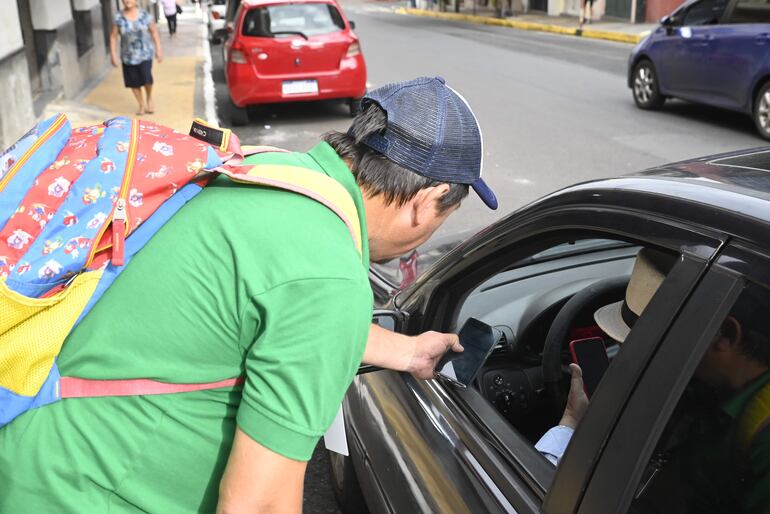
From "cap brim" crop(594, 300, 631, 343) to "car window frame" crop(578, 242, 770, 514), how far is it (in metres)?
0.59

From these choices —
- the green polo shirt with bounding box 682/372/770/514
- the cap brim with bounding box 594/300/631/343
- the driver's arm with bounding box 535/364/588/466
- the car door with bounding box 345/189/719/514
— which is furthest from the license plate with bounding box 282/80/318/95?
the green polo shirt with bounding box 682/372/770/514

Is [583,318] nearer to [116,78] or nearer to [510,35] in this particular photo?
[116,78]


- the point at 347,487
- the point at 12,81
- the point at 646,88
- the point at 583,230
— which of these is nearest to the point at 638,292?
the point at 583,230

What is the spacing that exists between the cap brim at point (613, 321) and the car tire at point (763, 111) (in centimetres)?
724

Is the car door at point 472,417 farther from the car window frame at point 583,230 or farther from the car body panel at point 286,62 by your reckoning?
the car body panel at point 286,62

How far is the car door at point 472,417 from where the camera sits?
4.80 feet

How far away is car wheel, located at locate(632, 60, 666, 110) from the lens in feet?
34.4

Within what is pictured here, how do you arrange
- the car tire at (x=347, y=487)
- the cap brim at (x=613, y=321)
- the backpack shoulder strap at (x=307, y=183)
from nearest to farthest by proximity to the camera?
the backpack shoulder strap at (x=307, y=183), the cap brim at (x=613, y=321), the car tire at (x=347, y=487)

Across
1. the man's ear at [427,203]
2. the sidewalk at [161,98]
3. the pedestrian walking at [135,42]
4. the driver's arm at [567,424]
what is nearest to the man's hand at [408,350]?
the driver's arm at [567,424]

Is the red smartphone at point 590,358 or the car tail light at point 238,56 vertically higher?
the car tail light at point 238,56

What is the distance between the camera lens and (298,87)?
10219 mm

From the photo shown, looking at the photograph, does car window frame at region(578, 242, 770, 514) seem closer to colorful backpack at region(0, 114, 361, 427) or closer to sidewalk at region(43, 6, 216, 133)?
colorful backpack at region(0, 114, 361, 427)

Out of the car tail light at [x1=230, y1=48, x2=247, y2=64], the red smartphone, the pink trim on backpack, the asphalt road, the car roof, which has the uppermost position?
the car roof

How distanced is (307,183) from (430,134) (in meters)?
0.28
